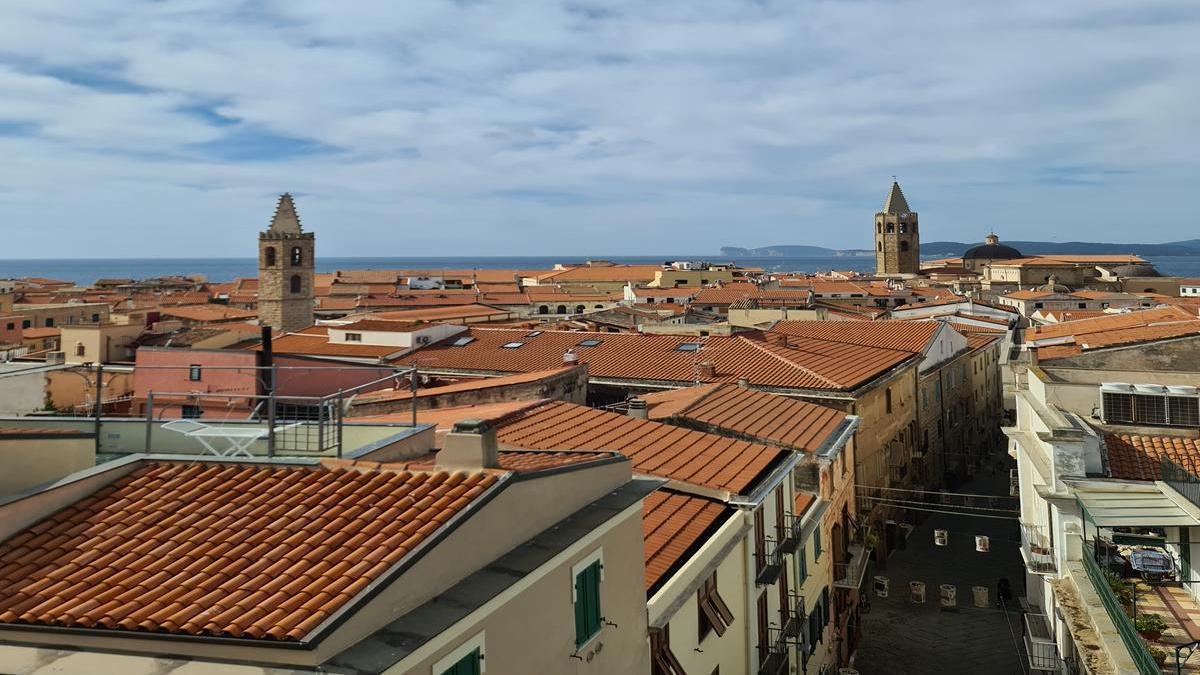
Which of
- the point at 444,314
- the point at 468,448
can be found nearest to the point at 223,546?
the point at 468,448


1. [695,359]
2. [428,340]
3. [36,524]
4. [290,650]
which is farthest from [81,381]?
[290,650]

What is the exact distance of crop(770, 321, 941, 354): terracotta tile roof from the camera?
35.7 meters

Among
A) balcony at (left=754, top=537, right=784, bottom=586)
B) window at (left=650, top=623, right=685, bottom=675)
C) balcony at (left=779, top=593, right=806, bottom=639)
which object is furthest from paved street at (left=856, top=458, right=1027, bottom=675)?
window at (left=650, top=623, right=685, bottom=675)

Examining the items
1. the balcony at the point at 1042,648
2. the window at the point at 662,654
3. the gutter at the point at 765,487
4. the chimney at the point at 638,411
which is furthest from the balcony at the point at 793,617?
the window at the point at 662,654

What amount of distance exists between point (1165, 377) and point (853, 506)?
26.5ft

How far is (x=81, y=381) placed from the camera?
117 feet

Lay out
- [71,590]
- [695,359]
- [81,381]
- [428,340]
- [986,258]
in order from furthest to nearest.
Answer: [986,258] < [428,340] < [81,381] < [695,359] < [71,590]

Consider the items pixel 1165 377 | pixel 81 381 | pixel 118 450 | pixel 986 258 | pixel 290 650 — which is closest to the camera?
pixel 290 650

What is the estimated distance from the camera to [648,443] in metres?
14.7

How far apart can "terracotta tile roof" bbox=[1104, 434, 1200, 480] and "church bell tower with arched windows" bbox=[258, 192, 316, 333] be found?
57.8 meters

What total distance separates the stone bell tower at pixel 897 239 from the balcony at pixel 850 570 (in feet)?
357

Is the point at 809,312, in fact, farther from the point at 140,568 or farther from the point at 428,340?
the point at 140,568

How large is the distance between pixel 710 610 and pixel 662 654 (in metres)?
1.75

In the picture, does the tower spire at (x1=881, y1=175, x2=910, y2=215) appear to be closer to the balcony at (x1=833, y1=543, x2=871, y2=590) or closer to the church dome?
the church dome
